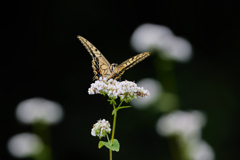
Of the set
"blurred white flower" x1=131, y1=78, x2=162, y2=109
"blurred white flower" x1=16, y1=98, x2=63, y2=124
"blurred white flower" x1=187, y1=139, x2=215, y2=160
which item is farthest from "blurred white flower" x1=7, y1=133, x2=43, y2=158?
"blurred white flower" x1=187, y1=139, x2=215, y2=160

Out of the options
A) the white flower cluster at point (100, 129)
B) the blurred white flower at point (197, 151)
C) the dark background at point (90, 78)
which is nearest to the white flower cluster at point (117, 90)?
the white flower cluster at point (100, 129)

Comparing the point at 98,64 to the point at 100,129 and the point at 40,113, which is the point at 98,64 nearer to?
the point at 100,129

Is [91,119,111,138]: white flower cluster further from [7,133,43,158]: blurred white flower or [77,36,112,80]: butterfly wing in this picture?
[7,133,43,158]: blurred white flower

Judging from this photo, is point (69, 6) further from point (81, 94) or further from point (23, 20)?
point (81, 94)

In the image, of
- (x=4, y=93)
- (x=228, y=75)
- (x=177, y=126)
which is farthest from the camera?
(x=228, y=75)

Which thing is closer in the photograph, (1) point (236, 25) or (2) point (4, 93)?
(2) point (4, 93)

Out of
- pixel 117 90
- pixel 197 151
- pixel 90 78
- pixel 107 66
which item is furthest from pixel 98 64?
pixel 90 78

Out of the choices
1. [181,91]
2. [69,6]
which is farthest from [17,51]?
[181,91]

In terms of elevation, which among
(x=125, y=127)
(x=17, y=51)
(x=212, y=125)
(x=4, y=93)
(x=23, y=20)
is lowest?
(x=212, y=125)
